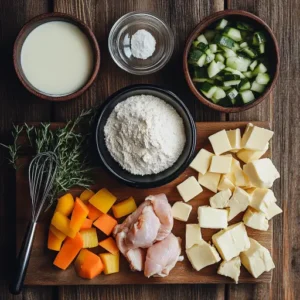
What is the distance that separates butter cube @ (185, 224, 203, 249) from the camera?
1.90 m

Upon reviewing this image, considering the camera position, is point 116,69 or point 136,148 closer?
point 136,148

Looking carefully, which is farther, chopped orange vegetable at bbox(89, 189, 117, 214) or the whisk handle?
chopped orange vegetable at bbox(89, 189, 117, 214)

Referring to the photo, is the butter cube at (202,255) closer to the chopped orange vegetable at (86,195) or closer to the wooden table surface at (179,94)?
the wooden table surface at (179,94)

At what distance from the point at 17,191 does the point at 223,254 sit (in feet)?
2.28

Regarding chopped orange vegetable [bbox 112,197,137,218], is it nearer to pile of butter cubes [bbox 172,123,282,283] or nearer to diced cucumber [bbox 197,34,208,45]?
pile of butter cubes [bbox 172,123,282,283]

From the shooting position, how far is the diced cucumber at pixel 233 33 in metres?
1.85

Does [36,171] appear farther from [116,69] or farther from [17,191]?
[116,69]

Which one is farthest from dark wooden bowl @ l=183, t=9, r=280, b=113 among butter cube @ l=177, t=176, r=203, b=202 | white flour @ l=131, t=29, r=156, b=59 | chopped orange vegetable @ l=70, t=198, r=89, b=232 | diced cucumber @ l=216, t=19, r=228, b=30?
chopped orange vegetable @ l=70, t=198, r=89, b=232

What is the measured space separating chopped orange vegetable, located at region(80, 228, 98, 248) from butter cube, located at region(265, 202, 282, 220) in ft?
1.85

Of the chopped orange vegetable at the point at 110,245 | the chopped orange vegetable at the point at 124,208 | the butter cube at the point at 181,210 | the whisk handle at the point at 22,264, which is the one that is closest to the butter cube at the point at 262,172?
the butter cube at the point at 181,210

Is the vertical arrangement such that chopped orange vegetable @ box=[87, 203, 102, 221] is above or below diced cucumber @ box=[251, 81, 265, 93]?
below

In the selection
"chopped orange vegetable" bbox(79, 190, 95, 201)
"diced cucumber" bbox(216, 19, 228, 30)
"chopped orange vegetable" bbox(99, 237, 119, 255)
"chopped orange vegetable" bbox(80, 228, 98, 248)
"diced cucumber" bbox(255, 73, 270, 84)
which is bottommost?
"chopped orange vegetable" bbox(99, 237, 119, 255)

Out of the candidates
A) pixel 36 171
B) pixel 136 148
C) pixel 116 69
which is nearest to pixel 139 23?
pixel 116 69

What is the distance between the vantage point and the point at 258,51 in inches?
73.9
